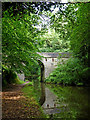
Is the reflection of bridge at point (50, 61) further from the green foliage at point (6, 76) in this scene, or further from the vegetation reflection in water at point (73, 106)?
the vegetation reflection in water at point (73, 106)

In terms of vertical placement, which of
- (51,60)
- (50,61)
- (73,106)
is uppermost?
(51,60)

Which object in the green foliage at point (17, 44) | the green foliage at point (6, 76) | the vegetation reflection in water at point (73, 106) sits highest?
the green foliage at point (17, 44)

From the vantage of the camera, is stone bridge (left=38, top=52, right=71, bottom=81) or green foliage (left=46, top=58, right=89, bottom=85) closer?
green foliage (left=46, top=58, right=89, bottom=85)

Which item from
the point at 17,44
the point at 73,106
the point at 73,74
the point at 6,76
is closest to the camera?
the point at 17,44

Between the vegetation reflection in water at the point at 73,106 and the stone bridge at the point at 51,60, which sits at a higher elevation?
the stone bridge at the point at 51,60

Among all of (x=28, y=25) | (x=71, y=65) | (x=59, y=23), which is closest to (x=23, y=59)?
(x=28, y=25)

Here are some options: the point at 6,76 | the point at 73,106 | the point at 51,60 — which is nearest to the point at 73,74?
the point at 51,60

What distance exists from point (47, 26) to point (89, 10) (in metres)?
5.50

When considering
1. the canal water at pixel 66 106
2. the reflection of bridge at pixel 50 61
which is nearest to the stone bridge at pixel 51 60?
the reflection of bridge at pixel 50 61

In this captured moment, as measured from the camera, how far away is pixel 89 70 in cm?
1484

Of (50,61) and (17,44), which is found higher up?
(50,61)

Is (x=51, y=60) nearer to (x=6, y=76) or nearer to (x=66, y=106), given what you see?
(x=6, y=76)

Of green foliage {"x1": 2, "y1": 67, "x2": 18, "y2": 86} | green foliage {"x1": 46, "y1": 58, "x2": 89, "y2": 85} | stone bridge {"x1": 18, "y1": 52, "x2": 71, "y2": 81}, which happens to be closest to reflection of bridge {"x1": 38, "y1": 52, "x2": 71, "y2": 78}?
stone bridge {"x1": 18, "y1": 52, "x2": 71, "y2": 81}

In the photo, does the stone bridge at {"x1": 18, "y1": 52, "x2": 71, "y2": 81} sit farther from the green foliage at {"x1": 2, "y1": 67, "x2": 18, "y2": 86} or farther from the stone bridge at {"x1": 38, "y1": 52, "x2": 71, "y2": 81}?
the green foliage at {"x1": 2, "y1": 67, "x2": 18, "y2": 86}
